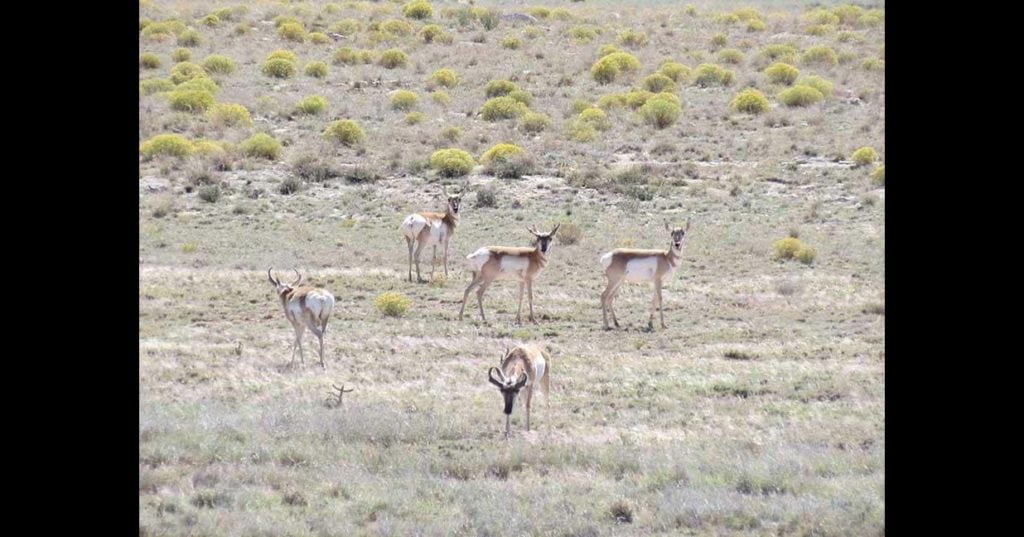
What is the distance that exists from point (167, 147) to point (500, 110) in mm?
11312

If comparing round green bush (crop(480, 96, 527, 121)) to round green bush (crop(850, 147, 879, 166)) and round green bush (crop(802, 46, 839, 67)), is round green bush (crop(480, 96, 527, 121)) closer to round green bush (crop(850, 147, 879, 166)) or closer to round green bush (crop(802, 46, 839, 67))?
round green bush (crop(850, 147, 879, 166))

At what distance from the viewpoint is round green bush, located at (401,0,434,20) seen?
59.5 m

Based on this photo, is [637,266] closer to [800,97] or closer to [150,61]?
[800,97]

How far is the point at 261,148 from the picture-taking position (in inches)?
1302

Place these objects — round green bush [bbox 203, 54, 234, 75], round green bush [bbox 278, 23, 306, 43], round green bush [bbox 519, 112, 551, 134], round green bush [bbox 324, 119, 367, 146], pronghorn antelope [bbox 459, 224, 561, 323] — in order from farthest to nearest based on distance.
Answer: round green bush [bbox 278, 23, 306, 43] → round green bush [bbox 203, 54, 234, 75] → round green bush [bbox 519, 112, 551, 134] → round green bush [bbox 324, 119, 367, 146] → pronghorn antelope [bbox 459, 224, 561, 323]

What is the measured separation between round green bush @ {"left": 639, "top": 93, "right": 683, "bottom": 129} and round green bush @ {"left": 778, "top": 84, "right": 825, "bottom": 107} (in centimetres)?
450

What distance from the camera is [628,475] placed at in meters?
9.68

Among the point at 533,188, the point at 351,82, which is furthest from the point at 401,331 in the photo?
the point at 351,82

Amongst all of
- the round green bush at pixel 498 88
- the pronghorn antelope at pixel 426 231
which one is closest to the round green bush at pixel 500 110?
the round green bush at pixel 498 88

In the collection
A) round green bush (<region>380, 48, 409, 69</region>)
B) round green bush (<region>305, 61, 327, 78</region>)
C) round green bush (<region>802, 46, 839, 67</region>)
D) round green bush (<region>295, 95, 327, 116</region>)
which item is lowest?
round green bush (<region>295, 95, 327, 116</region>)

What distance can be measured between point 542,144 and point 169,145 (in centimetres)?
1025

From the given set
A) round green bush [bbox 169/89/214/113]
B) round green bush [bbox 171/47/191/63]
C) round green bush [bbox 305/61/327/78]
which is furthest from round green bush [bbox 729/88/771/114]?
round green bush [bbox 171/47/191/63]
